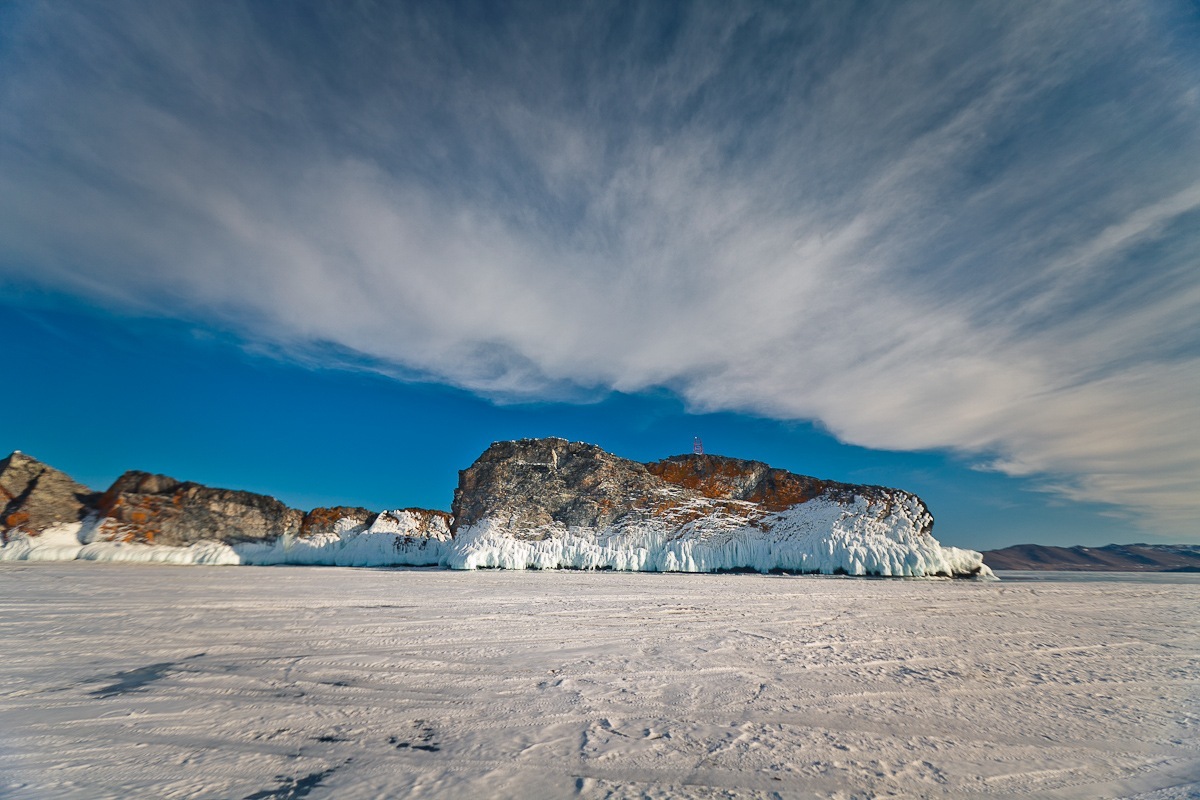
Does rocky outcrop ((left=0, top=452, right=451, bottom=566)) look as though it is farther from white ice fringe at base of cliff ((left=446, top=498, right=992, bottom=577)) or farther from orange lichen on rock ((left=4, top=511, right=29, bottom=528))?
white ice fringe at base of cliff ((left=446, top=498, right=992, bottom=577))

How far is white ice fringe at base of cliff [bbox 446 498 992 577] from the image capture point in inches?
1401

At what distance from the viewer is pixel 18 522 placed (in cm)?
4294

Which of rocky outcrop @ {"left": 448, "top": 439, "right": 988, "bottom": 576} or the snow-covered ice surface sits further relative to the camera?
rocky outcrop @ {"left": 448, "top": 439, "right": 988, "bottom": 576}

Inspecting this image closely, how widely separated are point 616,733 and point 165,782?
3100 mm

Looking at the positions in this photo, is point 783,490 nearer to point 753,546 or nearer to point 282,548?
point 753,546

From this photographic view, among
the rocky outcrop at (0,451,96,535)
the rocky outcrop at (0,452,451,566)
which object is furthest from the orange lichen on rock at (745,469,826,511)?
the rocky outcrop at (0,451,96,535)

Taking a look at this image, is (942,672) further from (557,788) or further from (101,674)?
(101,674)

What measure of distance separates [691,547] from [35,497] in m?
63.6

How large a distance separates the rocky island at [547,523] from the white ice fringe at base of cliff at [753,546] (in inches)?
5.0

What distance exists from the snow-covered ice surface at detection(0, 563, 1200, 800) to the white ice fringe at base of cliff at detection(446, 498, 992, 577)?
28.9m

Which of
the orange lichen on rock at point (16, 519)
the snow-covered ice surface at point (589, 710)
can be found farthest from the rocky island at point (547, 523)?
the snow-covered ice surface at point (589, 710)

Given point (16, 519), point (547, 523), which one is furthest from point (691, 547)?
point (16, 519)

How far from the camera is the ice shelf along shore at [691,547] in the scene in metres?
35.9

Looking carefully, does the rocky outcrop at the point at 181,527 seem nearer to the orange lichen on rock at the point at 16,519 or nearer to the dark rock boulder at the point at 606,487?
the orange lichen on rock at the point at 16,519
